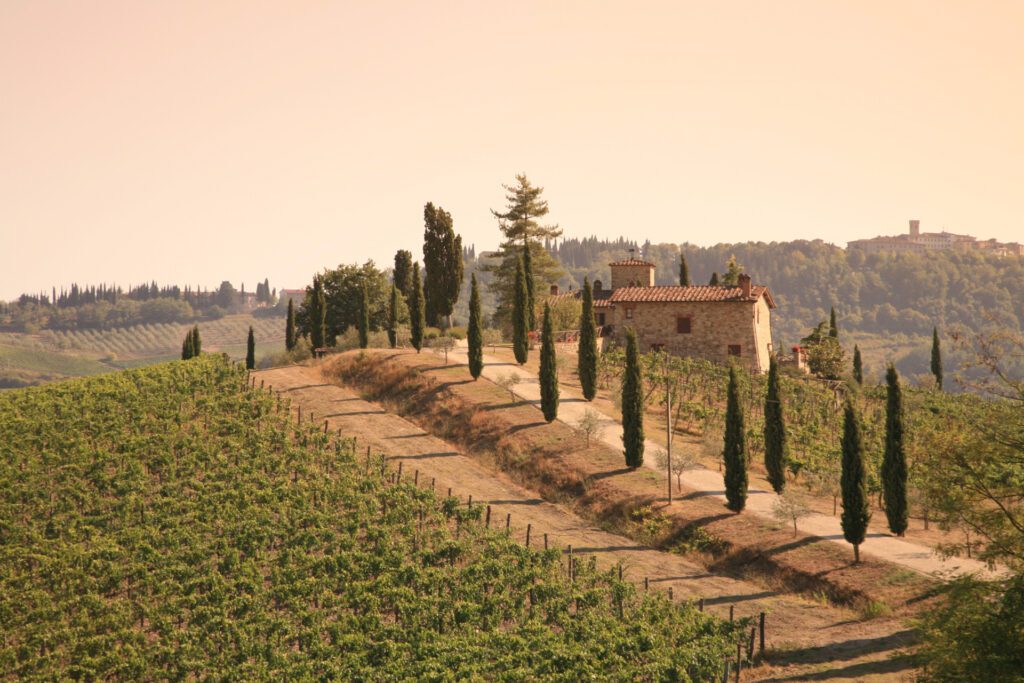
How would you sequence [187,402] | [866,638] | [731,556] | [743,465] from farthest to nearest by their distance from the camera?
1. [187,402]
2. [743,465]
3. [731,556]
4. [866,638]

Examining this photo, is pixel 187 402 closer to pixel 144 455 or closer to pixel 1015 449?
pixel 144 455

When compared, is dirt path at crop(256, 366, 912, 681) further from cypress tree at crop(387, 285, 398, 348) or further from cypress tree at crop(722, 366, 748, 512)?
A: cypress tree at crop(387, 285, 398, 348)

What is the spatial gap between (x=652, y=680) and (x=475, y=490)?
16311mm

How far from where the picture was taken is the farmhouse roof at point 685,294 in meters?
59.2

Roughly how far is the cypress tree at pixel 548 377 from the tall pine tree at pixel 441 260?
20932 mm

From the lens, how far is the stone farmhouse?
193 feet

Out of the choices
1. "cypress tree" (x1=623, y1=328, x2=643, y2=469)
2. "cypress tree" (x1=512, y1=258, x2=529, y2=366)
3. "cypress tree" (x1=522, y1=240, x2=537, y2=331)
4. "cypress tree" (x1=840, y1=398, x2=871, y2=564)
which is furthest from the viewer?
"cypress tree" (x1=522, y1=240, x2=537, y2=331)

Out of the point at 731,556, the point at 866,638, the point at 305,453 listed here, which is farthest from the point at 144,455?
the point at 866,638

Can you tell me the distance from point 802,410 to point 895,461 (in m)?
18.5

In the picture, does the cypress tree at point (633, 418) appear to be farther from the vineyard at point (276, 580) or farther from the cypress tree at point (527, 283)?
the cypress tree at point (527, 283)

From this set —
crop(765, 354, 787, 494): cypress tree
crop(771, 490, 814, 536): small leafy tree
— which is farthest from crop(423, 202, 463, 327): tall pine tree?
crop(771, 490, 814, 536): small leafy tree

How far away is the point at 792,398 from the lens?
171 ft

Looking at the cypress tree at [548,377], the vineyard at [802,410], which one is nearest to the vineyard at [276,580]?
the cypress tree at [548,377]

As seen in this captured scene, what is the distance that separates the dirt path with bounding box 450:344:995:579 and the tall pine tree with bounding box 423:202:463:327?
12055 millimetres
